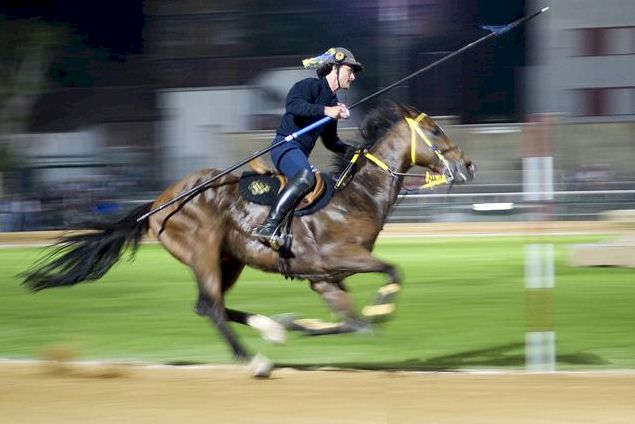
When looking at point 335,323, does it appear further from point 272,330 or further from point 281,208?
point 281,208

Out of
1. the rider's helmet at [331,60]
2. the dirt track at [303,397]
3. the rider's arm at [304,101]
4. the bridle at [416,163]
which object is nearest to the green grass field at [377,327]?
the dirt track at [303,397]

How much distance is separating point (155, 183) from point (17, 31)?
12.7 m

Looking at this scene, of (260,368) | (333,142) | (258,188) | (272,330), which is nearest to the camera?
(260,368)

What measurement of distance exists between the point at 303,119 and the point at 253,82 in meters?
33.7

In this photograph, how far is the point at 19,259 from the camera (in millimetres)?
23656

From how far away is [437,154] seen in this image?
1001 cm

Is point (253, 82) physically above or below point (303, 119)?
above

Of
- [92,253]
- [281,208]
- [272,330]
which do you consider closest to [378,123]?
[281,208]

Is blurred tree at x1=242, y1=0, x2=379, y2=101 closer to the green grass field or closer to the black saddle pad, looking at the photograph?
the green grass field

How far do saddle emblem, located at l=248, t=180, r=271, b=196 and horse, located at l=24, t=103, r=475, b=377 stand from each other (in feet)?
0.39

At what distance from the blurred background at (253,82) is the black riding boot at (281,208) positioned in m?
23.7

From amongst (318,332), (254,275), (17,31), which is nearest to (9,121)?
(17,31)

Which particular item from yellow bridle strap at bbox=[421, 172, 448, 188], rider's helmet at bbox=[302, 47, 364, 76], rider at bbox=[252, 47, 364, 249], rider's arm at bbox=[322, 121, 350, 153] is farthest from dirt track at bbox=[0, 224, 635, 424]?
rider's helmet at bbox=[302, 47, 364, 76]

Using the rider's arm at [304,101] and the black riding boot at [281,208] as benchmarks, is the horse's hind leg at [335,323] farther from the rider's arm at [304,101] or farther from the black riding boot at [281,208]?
the rider's arm at [304,101]
